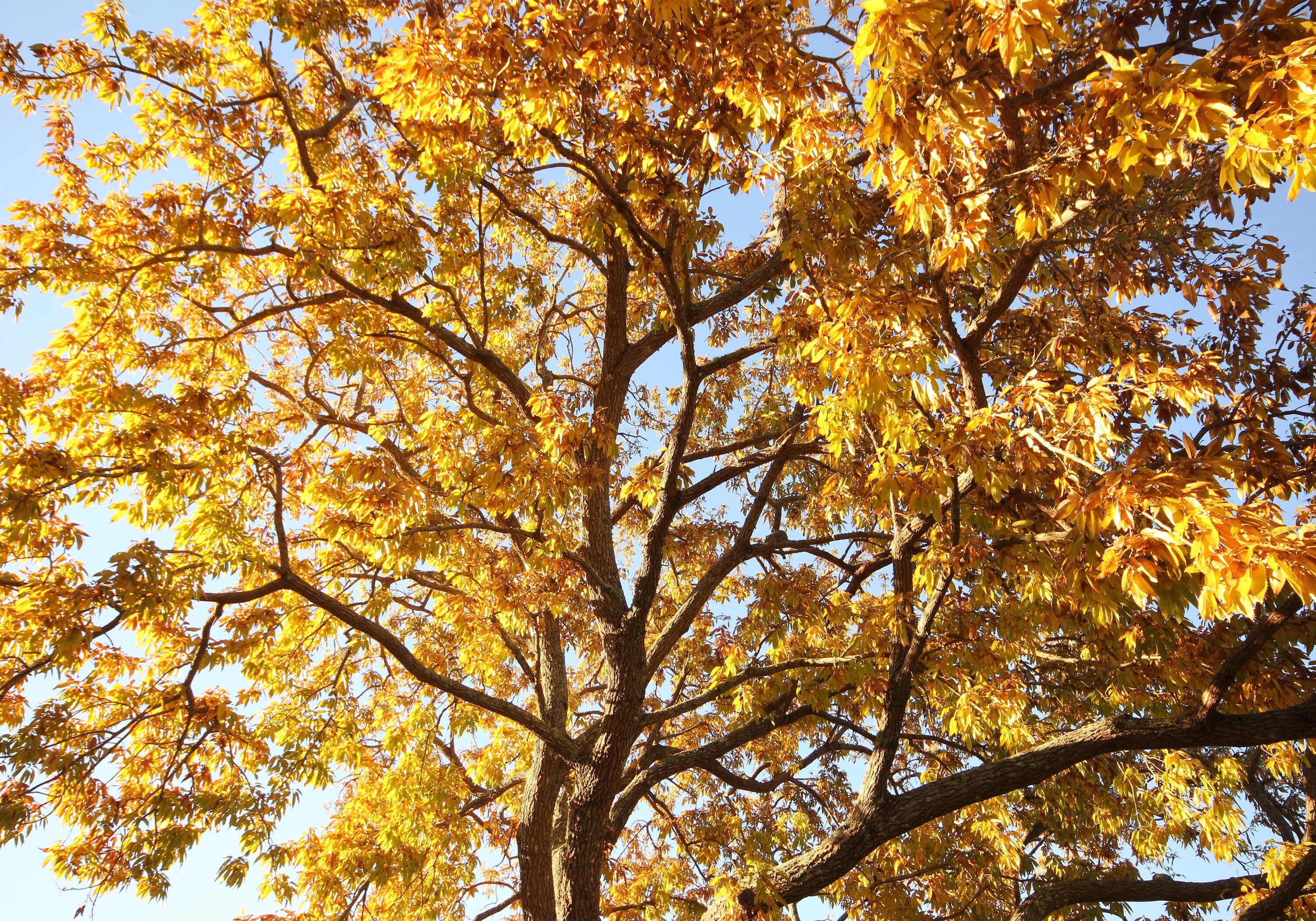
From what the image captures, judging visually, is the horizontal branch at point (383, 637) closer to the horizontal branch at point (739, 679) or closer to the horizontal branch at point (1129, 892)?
the horizontal branch at point (739, 679)

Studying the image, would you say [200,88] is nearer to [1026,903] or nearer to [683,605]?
[683,605]

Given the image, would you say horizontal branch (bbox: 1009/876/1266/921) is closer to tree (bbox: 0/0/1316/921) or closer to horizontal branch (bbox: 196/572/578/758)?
tree (bbox: 0/0/1316/921)

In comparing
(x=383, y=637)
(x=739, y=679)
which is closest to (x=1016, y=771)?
(x=739, y=679)

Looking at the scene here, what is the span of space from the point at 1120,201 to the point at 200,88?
6.61m

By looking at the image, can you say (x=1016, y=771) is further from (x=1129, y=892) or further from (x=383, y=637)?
(x=383, y=637)

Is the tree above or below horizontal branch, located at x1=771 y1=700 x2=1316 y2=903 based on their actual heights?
above

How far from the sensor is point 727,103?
15.4 ft

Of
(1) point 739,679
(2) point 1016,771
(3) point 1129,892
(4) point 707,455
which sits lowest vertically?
(3) point 1129,892

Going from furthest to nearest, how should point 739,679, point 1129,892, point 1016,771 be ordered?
point 739,679
point 1129,892
point 1016,771

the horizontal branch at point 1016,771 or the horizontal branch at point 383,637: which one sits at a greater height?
the horizontal branch at point 383,637

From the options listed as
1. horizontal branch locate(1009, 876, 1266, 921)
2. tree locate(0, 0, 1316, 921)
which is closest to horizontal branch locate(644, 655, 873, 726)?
tree locate(0, 0, 1316, 921)

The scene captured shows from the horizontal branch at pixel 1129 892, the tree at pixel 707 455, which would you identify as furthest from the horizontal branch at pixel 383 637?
the horizontal branch at pixel 1129 892

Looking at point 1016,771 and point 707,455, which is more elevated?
point 707,455

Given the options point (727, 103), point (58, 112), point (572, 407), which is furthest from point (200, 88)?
point (727, 103)
